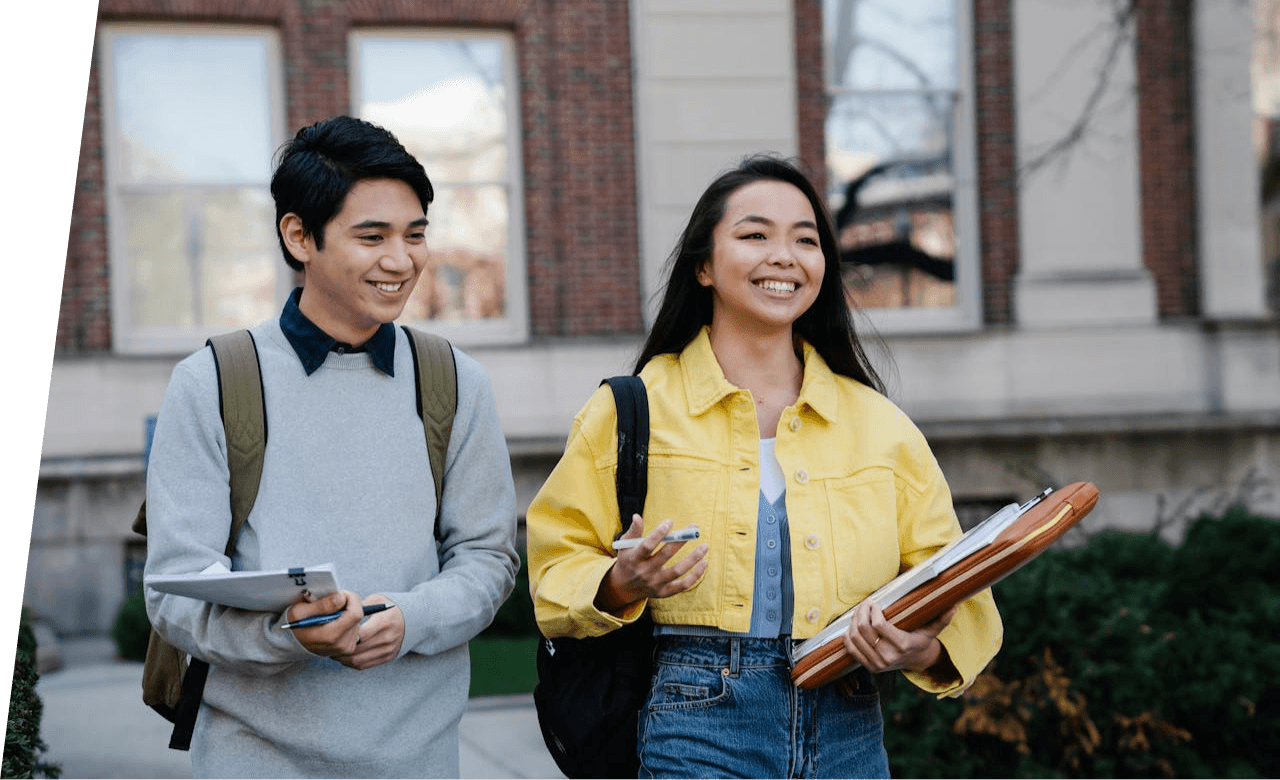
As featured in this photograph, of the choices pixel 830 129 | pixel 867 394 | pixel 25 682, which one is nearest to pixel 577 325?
pixel 830 129

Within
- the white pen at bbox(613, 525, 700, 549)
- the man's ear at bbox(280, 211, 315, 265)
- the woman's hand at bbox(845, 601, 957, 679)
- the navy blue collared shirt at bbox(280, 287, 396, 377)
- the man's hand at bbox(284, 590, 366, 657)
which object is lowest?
the woman's hand at bbox(845, 601, 957, 679)

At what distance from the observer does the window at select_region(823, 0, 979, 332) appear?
410 inches

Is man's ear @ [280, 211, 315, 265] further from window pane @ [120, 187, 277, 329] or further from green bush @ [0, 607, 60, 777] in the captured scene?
window pane @ [120, 187, 277, 329]

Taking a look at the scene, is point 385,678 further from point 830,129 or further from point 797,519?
point 830,129

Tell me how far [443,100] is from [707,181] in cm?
216

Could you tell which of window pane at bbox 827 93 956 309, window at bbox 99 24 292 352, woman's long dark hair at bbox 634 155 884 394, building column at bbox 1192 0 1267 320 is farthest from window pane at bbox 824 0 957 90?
woman's long dark hair at bbox 634 155 884 394

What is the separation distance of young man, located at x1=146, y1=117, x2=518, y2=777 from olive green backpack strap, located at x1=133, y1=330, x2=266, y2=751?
0.02 metres

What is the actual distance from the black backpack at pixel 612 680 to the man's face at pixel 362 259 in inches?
19.8

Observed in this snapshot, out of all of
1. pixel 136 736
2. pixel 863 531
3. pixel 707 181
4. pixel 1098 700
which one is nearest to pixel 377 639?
pixel 863 531

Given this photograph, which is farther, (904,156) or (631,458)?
(904,156)

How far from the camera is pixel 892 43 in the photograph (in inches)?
412

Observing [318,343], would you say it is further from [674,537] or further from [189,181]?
[189,181]

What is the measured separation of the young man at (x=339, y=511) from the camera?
232 cm

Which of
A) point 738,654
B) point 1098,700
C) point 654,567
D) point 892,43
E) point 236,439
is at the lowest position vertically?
point 1098,700
